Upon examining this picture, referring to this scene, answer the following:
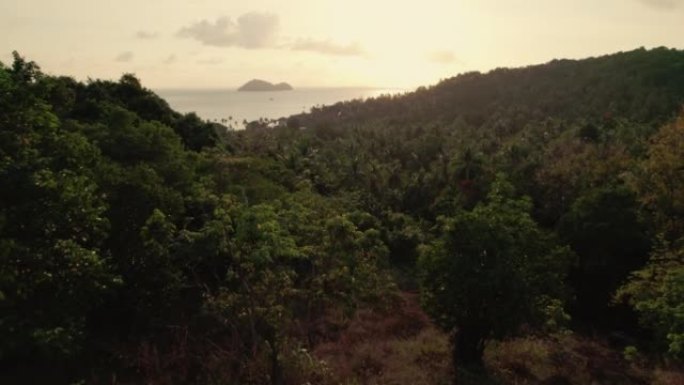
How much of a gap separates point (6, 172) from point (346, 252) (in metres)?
11.2

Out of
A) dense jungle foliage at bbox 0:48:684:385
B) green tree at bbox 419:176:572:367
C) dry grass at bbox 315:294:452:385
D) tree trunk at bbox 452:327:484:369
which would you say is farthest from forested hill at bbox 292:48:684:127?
tree trunk at bbox 452:327:484:369

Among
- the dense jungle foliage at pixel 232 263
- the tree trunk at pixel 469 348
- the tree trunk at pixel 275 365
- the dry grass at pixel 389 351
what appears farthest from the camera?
the tree trunk at pixel 469 348

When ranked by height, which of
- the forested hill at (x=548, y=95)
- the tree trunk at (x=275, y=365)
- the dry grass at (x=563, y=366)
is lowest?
the dry grass at (x=563, y=366)

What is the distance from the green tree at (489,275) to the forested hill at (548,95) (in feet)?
171

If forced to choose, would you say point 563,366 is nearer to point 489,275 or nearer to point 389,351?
point 489,275

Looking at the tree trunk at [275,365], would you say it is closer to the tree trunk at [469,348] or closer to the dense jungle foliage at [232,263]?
the dense jungle foliage at [232,263]

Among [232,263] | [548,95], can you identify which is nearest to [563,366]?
[232,263]

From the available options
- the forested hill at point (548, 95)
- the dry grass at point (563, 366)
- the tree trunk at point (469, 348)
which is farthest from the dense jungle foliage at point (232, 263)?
the forested hill at point (548, 95)

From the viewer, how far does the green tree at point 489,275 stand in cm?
1731

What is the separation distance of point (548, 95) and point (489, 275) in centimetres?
8990

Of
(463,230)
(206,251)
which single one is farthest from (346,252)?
(206,251)

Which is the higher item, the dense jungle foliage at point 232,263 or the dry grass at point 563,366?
the dense jungle foliage at point 232,263

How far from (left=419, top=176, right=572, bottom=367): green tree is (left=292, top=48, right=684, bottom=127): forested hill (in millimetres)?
52087

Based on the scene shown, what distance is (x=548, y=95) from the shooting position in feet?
325
